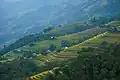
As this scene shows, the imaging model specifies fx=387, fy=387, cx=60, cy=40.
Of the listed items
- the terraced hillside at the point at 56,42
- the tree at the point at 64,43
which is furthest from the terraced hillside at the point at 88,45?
the terraced hillside at the point at 56,42

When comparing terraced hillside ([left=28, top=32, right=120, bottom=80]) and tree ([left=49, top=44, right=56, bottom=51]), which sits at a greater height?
terraced hillside ([left=28, top=32, right=120, bottom=80])

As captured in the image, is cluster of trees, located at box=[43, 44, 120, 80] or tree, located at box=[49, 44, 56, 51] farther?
tree, located at box=[49, 44, 56, 51]

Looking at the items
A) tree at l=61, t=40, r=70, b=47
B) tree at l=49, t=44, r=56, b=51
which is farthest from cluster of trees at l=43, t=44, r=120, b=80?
tree at l=61, t=40, r=70, b=47

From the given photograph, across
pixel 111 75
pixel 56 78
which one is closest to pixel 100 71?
pixel 111 75

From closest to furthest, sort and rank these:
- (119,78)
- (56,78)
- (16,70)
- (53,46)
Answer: (119,78) → (56,78) → (16,70) → (53,46)

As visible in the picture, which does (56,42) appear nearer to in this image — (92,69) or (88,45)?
(88,45)

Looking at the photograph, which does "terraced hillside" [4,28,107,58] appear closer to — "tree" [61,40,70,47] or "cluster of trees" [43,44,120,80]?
"tree" [61,40,70,47]

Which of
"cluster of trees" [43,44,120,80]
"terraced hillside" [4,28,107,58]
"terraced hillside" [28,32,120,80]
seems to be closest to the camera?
"cluster of trees" [43,44,120,80]

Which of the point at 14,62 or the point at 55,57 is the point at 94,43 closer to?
the point at 55,57

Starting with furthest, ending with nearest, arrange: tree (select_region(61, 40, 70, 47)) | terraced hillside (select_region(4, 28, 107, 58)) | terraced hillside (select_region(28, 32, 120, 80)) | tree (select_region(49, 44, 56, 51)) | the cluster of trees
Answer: terraced hillside (select_region(4, 28, 107, 58))
tree (select_region(61, 40, 70, 47))
tree (select_region(49, 44, 56, 51))
terraced hillside (select_region(28, 32, 120, 80))
the cluster of trees
